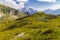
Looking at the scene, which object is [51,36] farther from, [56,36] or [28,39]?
[28,39]

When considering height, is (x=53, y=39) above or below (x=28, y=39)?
above

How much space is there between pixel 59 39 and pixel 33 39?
474 inches

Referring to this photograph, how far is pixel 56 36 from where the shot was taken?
59281 mm

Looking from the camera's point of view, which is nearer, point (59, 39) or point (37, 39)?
point (59, 39)

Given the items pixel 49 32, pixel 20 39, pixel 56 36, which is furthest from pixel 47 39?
pixel 20 39

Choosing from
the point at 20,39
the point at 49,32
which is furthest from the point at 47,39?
the point at 20,39

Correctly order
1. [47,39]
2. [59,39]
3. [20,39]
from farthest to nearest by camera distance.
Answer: [20,39], [47,39], [59,39]

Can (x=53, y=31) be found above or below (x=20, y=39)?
above

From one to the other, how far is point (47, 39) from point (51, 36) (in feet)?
11.6

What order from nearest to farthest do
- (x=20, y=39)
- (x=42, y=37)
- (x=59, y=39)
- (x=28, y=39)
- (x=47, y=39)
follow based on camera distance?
(x=59, y=39)
(x=47, y=39)
(x=42, y=37)
(x=28, y=39)
(x=20, y=39)

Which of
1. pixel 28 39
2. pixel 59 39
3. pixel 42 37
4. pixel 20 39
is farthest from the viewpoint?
pixel 20 39

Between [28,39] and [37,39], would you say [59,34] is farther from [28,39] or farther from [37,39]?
[28,39]

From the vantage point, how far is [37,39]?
63.8m

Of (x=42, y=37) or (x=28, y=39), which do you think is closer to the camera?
(x=42, y=37)
